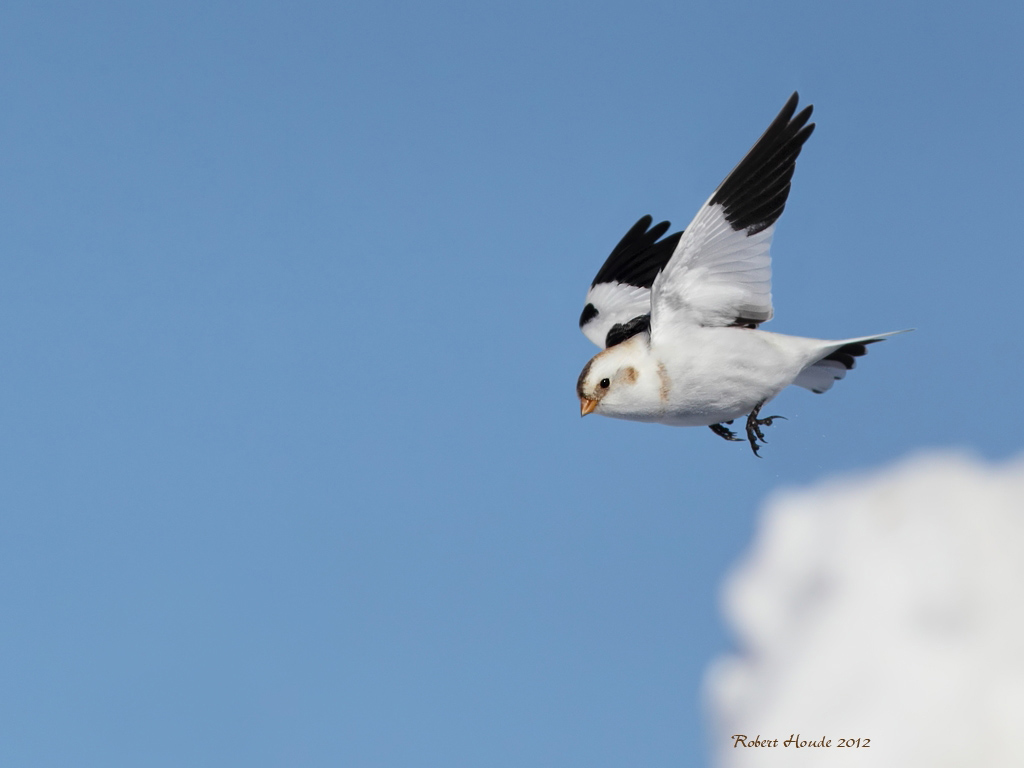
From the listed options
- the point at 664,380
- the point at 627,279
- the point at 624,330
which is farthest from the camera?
the point at 627,279

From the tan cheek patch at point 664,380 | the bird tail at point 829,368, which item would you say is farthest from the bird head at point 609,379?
the bird tail at point 829,368

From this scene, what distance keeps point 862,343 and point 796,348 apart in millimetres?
1277

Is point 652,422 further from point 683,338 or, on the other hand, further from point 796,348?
point 796,348

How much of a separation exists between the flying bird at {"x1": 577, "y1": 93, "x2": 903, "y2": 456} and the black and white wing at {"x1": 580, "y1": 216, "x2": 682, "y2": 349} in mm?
2077

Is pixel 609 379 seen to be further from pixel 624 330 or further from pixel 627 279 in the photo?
pixel 627 279

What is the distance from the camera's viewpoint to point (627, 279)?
35.8 feet

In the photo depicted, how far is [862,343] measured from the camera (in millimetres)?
9391

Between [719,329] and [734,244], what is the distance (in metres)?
0.68

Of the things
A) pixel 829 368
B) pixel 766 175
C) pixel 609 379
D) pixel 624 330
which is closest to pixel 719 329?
pixel 609 379

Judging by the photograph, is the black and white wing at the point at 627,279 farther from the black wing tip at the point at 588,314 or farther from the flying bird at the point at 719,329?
the flying bird at the point at 719,329

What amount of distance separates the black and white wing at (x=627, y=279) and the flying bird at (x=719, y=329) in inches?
81.8

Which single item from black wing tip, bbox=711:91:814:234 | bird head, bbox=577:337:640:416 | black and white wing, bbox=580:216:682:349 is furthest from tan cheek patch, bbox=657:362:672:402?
black and white wing, bbox=580:216:682:349

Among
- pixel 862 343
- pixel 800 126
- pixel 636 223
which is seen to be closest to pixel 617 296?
pixel 636 223

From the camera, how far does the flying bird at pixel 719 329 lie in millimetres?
7945
